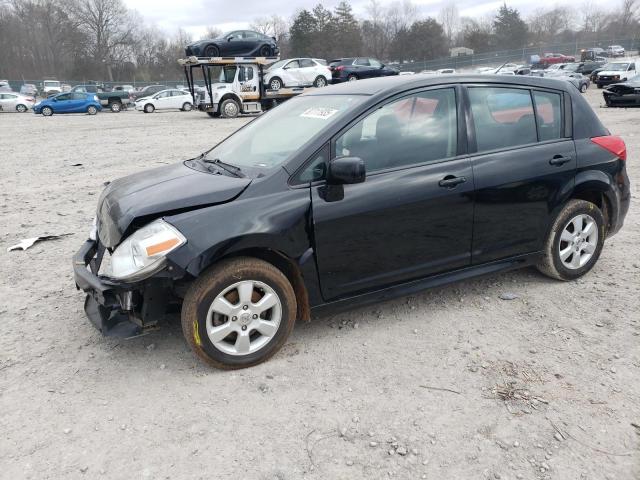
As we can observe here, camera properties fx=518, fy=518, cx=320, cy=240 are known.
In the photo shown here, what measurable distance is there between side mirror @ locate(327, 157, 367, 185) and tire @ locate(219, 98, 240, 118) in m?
21.0

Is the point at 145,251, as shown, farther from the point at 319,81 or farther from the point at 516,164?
the point at 319,81

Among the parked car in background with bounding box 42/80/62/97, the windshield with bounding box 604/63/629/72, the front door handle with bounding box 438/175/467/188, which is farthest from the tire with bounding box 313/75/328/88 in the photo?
the parked car in background with bounding box 42/80/62/97

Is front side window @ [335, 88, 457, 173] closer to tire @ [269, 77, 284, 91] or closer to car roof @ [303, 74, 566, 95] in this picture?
car roof @ [303, 74, 566, 95]

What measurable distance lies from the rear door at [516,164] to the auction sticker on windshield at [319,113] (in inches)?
41.8

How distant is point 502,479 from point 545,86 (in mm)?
3184

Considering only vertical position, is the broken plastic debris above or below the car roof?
below

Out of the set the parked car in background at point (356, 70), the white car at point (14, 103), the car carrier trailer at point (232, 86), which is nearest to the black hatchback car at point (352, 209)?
the car carrier trailer at point (232, 86)

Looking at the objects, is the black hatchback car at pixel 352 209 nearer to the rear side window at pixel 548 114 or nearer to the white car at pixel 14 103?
the rear side window at pixel 548 114

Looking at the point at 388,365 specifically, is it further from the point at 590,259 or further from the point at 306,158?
the point at 590,259

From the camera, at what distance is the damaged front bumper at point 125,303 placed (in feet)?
9.71

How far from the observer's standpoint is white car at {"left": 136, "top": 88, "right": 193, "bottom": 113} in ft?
104

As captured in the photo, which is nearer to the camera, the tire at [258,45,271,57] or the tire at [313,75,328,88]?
the tire at [258,45,271,57]

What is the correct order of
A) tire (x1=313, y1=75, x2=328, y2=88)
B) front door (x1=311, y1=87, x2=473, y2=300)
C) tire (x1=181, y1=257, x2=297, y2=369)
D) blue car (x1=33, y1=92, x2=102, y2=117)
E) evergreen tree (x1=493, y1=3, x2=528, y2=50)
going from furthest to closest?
evergreen tree (x1=493, y1=3, x2=528, y2=50), blue car (x1=33, y1=92, x2=102, y2=117), tire (x1=313, y1=75, x2=328, y2=88), front door (x1=311, y1=87, x2=473, y2=300), tire (x1=181, y1=257, x2=297, y2=369)

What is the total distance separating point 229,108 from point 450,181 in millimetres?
20888
